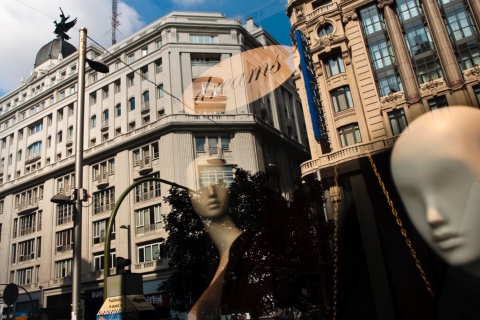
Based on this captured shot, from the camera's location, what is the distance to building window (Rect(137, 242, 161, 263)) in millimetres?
2405

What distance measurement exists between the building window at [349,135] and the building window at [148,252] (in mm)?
1376

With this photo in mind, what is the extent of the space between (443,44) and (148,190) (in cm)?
219

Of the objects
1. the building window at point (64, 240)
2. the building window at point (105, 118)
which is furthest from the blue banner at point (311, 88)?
the building window at point (64, 240)

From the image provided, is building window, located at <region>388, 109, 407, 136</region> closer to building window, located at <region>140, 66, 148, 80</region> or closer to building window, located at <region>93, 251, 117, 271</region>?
building window, located at <region>140, 66, 148, 80</region>

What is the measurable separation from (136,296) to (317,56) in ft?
6.41

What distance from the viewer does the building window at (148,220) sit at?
8.16ft

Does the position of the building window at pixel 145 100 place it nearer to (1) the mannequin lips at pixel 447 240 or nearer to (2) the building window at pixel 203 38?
(2) the building window at pixel 203 38

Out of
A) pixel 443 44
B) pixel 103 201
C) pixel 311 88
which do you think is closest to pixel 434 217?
pixel 311 88

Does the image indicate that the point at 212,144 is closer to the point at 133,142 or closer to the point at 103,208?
the point at 133,142

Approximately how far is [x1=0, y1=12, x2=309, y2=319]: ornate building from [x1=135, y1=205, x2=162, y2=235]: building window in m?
0.01

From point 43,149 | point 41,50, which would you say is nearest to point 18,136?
point 43,149

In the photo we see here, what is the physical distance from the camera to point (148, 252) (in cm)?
252

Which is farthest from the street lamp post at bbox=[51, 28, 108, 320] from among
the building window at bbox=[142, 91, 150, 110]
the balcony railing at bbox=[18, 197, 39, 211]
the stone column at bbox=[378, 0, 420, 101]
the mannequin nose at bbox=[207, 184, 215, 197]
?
the stone column at bbox=[378, 0, 420, 101]

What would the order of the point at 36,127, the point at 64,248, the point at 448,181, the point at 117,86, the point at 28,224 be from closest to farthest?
the point at 448,181 < the point at 117,86 < the point at 64,248 < the point at 28,224 < the point at 36,127
